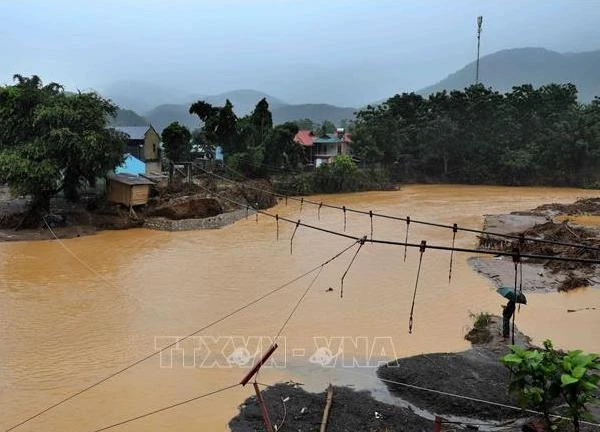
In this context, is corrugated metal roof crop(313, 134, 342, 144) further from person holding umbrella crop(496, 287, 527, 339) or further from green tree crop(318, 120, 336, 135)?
person holding umbrella crop(496, 287, 527, 339)

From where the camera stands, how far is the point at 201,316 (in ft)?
37.4

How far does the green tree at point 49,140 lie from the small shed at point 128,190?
821 millimetres

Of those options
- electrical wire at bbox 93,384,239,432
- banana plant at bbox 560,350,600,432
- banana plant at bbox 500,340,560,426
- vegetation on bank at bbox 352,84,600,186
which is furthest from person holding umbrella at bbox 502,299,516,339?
vegetation on bank at bbox 352,84,600,186

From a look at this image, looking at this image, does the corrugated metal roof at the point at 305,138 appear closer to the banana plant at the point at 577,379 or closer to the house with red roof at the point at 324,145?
the house with red roof at the point at 324,145

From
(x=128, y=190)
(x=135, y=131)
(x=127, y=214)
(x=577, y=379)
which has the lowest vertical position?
(x=127, y=214)

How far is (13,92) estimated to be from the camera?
65.5ft

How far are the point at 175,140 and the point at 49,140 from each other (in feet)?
34.8

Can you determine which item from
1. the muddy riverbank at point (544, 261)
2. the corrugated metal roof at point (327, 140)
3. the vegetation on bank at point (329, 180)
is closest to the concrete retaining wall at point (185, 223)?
the vegetation on bank at point (329, 180)

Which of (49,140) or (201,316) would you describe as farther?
(49,140)

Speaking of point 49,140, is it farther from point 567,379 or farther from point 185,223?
point 567,379

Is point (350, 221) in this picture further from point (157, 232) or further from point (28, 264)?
point (28, 264)

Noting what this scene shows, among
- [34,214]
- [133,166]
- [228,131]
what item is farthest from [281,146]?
[34,214]

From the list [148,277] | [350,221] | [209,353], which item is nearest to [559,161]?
[350,221]

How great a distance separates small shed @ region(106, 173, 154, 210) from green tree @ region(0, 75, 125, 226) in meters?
0.82
